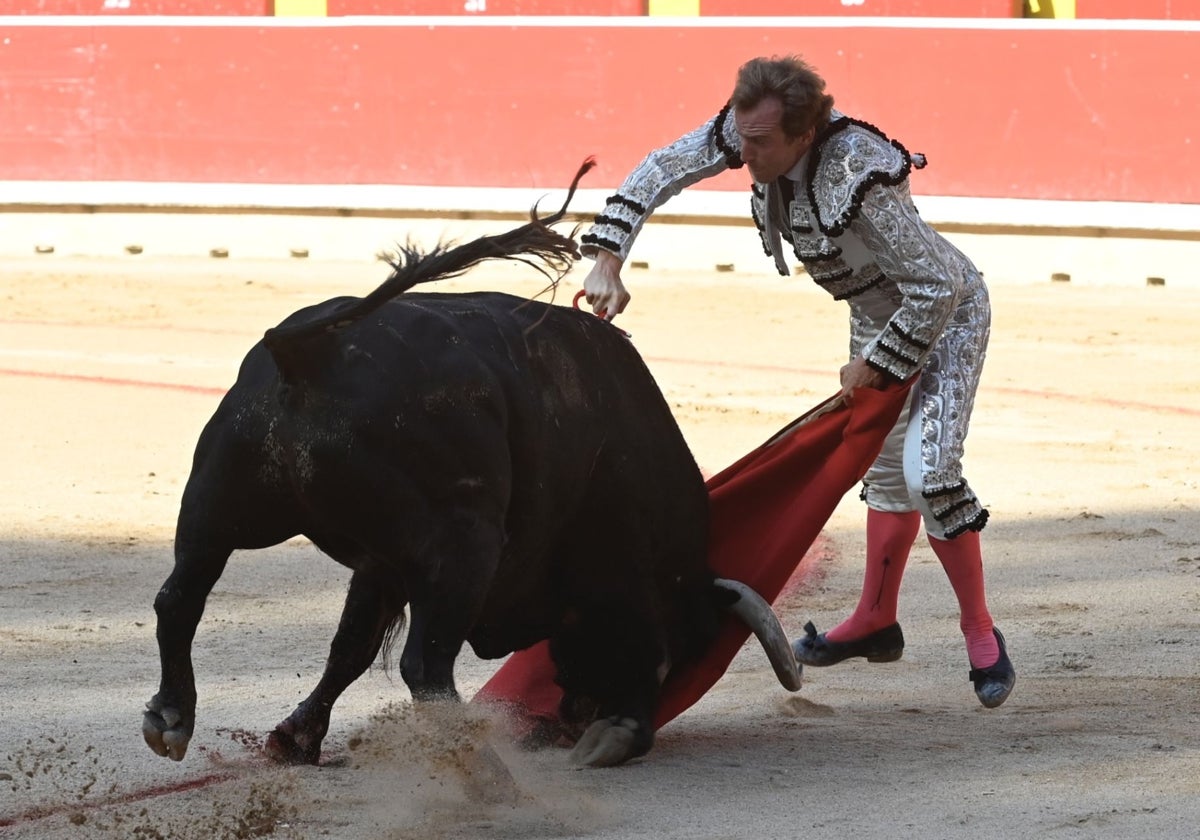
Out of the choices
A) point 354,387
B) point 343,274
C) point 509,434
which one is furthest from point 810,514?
point 343,274

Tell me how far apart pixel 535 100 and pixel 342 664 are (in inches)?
319

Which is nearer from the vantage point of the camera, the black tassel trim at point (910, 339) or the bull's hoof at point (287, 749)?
the bull's hoof at point (287, 749)

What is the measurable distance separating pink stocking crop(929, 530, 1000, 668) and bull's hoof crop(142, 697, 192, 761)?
1.30 m

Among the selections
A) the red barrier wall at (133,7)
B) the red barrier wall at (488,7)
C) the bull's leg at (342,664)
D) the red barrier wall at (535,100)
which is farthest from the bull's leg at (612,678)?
the red barrier wall at (133,7)

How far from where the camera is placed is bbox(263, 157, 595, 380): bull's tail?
238 cm

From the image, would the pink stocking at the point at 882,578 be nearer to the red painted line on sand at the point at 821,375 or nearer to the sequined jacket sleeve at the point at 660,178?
the sequined jacket sleeve at the point at 660,178

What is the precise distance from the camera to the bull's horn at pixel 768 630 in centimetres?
295

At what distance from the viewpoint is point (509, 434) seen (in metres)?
2.53

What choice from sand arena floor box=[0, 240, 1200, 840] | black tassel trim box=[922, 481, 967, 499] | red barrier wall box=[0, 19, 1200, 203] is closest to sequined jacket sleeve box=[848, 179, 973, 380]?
black tassel trim box=[922, 481, 967, 499]

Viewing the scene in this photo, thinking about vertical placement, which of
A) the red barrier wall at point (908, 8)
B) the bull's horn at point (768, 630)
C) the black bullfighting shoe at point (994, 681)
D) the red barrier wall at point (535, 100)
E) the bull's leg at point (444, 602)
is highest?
the bull's leg at point (444, 602)

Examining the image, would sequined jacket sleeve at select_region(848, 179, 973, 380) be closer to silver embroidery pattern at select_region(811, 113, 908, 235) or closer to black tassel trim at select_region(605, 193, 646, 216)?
silver embroidery pattern at select_region(811, 113, 908, 235)

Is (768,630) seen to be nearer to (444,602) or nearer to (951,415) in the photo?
(951,415)

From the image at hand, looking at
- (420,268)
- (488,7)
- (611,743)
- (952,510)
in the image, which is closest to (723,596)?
(611,743)

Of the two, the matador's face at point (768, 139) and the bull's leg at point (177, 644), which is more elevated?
the matador's face at point (768, 139)
